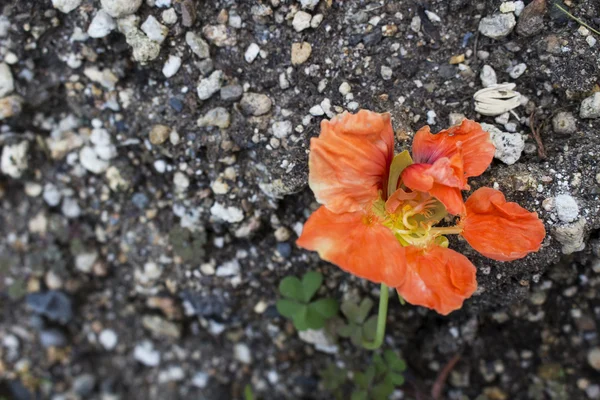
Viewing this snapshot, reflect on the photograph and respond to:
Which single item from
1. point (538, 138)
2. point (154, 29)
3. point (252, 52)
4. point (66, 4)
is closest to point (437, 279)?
point (538, 138)

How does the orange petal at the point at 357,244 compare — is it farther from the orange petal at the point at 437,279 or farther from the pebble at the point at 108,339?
the pebble at the point at 108,339

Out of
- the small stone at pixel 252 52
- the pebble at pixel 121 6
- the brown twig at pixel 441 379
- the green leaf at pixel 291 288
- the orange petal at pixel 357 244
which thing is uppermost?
the pebble at pixel 121 6

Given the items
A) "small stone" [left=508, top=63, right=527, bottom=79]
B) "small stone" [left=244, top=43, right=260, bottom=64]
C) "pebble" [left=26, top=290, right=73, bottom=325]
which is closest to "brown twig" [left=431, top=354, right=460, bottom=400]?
"small stone" [left=508, top=63, right=527, bottom=79]

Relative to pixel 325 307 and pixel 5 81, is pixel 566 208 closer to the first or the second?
pixel 325 307

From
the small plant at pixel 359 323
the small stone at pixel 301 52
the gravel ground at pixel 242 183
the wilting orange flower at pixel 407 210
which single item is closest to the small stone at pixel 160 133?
the gravel ground at pixel 242 183

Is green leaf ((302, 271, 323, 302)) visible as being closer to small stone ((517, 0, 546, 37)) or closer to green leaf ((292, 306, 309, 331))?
green leaf ((292, 306, 309, 331))

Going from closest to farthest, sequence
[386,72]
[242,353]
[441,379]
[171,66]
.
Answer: [386,72], [171,66], [441,379], [242,353]
